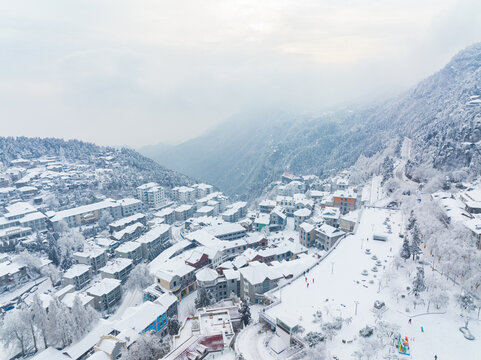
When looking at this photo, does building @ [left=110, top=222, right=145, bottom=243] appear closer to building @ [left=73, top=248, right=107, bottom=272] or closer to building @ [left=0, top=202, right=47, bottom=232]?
building @ [left=73, top=248, right=107, bottom=272]

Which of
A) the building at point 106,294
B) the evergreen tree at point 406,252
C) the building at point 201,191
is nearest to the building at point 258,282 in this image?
the evergreen tree at point 406,252

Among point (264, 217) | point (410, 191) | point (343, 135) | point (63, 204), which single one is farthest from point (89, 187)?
point (343, 135)

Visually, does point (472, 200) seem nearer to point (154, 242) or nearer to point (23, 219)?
point (154, 242)

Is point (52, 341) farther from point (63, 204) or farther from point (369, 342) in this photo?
point (63, 204)

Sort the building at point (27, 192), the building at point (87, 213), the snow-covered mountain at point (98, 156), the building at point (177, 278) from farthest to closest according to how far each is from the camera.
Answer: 1. the snow-covered mountain at point (98, 156)
2. the building at point (27, 192)
3. the building at point (87, 213)
4. the building at point (177, 278)

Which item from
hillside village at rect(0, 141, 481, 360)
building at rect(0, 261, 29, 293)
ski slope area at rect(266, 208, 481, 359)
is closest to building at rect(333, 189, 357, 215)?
hillside village at rect(0, 141, 481, 360)

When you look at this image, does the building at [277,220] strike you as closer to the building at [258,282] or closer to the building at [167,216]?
the building at [258,282]
